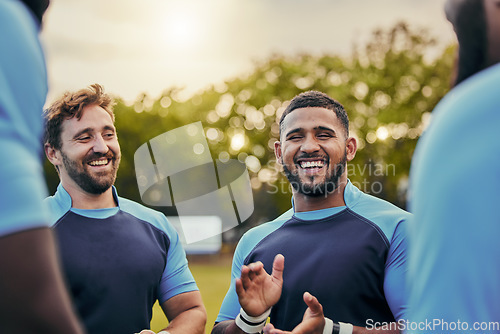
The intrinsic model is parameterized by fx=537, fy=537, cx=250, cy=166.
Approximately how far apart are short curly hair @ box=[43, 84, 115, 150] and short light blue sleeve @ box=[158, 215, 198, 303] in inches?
45.3

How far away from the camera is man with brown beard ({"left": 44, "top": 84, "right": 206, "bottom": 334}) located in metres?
4.00

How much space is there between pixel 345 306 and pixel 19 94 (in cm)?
310

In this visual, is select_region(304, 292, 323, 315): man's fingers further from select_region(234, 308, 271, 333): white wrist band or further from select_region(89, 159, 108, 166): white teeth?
select_region(89, 159, 108, 166): white teeth

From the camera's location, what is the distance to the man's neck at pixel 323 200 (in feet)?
14.6

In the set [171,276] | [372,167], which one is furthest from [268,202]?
[171,276]

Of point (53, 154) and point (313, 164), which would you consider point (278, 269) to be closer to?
point (313, 164)

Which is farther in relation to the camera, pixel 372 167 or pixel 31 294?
pixel 372 167

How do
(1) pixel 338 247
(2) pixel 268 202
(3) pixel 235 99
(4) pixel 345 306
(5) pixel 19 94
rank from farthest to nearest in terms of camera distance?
(2) pixel 268 202 → (3) pixel 235 99 → (1) pixel 338 247 → (4) pixel 345 306 → (5) pixel 19 94

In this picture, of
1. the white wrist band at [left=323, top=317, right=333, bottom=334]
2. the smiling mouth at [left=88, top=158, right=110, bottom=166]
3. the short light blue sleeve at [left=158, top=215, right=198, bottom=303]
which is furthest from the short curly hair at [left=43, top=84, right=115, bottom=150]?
the white wrist band at [left=323, top=317, right=333, bottom=334]

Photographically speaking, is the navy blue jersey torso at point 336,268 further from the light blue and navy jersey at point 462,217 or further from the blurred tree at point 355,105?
the blurred tree at point 355,105

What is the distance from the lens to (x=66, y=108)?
4492 mm

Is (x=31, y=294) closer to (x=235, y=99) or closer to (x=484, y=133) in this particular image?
(x=484, y=133)

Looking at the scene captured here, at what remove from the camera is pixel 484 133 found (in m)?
1.07

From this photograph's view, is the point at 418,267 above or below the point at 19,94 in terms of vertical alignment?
below
